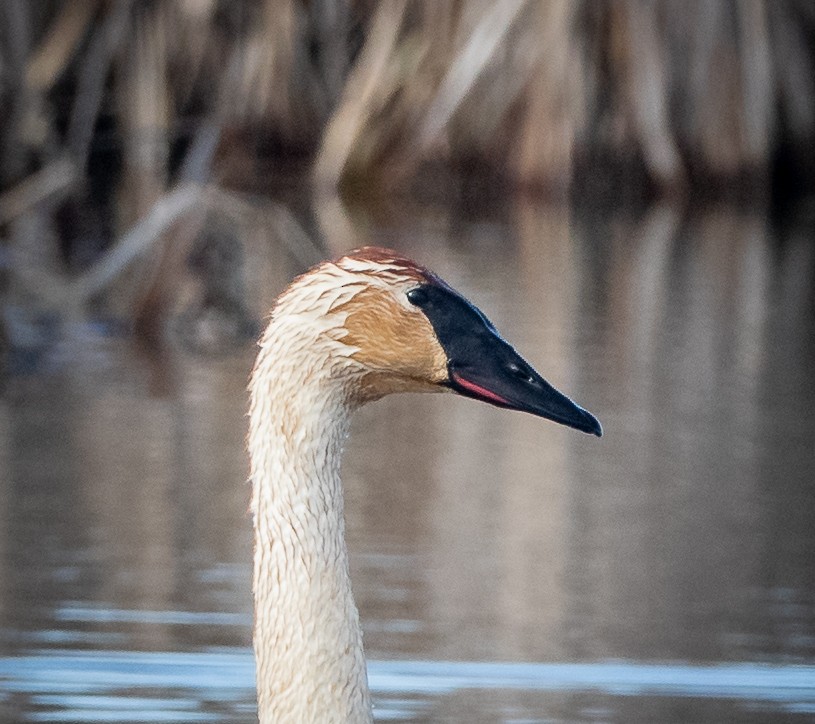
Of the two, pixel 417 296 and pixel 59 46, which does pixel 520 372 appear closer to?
pixel 417 296

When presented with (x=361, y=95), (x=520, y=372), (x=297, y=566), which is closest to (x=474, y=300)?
(x=361, y=95)

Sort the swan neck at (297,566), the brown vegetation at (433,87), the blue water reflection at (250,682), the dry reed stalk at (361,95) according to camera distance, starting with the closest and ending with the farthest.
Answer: the swan neck at (297,566)
the blue water reflection at (250,682)
the brown vegetation at (433,87)
the dry reed stalk at (361,95)

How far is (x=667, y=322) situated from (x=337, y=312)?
7962mm

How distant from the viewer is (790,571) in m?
6.36

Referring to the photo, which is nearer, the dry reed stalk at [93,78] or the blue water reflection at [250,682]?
the blue water reflection at [250,682]

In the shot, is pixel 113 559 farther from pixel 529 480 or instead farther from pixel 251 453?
pixel 251 453

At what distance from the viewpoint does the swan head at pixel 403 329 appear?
3.35 meters

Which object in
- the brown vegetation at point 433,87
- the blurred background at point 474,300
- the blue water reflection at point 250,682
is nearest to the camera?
the blue water reflection at point 250,682

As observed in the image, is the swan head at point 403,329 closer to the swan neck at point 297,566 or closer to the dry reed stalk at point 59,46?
the swan neck at point 297,566

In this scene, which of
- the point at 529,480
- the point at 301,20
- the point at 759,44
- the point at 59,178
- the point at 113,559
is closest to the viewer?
the point at 113,559

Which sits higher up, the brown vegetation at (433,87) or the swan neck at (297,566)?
the brown vegetation at (433,87)

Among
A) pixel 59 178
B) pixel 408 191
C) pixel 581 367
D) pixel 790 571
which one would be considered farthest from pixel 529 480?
pixel 408 191

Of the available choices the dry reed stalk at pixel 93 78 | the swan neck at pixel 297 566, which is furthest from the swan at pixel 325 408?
the dry reed stalk at pixel 93 78

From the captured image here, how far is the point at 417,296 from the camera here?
11.0 feet
